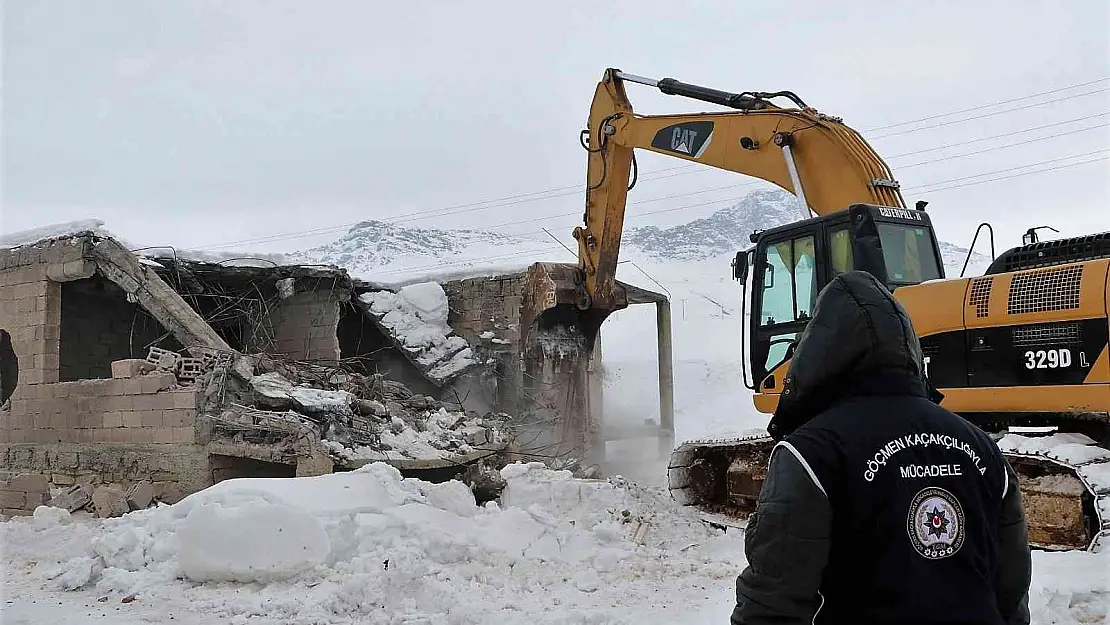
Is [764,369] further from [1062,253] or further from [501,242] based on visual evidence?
[501,242]

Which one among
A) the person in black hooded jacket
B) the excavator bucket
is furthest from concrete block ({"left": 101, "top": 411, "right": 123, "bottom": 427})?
the person in black hooded jacket

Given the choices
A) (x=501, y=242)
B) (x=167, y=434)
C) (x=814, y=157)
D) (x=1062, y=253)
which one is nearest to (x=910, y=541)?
(x=1062, y=253)

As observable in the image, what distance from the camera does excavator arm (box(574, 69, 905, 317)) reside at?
8.23 metres

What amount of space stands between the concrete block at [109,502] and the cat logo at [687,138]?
277 inches

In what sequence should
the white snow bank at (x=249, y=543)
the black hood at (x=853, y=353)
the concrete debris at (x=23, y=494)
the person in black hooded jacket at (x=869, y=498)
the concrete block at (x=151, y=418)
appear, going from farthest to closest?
the concrete debris at (x=23, y=494) → the concrete block at (x=151, y=418) → the white snow bank at (x=249, y=543) → the black hood at (x=853, y=353) → the person in black hooded jacket at (x=869, y=498)

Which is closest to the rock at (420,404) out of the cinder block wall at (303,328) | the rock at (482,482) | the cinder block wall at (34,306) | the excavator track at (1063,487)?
the rock at (482,482)

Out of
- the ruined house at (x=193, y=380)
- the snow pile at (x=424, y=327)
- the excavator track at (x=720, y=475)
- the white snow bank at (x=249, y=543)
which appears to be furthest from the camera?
the snow pile at (x=424, y=327)

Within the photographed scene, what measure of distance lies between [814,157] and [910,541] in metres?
7.08

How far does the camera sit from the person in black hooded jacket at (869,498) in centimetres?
197

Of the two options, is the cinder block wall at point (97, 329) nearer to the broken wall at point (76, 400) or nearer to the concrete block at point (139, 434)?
the broken wall at point (76, 400)

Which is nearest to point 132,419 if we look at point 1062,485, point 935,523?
point 1062,485

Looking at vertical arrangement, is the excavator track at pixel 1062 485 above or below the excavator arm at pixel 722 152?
below

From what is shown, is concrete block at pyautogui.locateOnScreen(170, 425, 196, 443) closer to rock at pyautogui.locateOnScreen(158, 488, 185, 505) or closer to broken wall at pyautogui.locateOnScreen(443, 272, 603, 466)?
rock at pyautogui.locateOnScreen(158, 488, 185, 505)

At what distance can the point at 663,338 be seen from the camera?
17125 mm
